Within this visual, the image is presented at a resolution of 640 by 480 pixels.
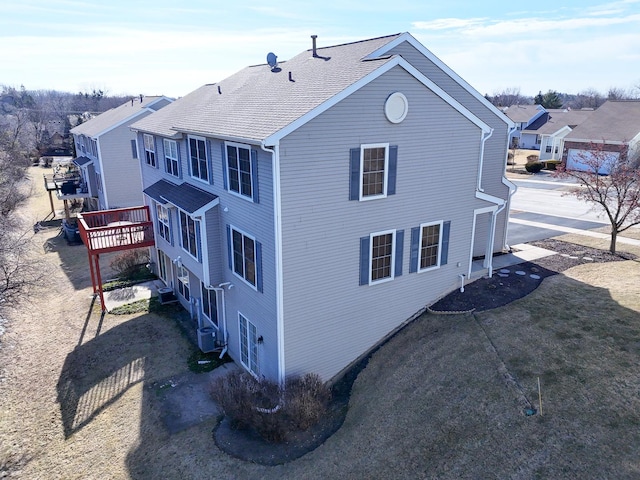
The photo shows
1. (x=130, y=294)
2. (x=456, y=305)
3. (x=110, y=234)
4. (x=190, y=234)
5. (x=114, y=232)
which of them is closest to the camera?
(x=456, y=305)

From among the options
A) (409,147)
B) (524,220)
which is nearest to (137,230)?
(409,147)

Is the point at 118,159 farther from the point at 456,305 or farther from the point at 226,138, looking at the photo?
the point at 456,305

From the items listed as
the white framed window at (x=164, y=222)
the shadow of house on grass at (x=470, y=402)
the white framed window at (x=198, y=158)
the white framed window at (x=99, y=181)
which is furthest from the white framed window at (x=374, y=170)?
the white framed window at (x=99, y=181)

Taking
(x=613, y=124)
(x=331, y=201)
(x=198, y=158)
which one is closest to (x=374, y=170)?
(x=331, y=201)

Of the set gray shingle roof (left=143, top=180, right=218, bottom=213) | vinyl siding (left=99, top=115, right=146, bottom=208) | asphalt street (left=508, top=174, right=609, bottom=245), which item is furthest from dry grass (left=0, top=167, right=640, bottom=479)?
vinyl siding (left=99, top=115, right=146, bottom=208)

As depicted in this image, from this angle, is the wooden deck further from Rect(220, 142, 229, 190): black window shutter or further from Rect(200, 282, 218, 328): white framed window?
Rect(220, 142, 229, 190): black window shutter

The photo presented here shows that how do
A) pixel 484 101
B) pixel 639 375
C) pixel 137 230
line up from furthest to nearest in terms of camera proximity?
pixel 137 230
pixel 484 101
pixel 639 375

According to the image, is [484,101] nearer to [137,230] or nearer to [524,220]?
[524,220]
